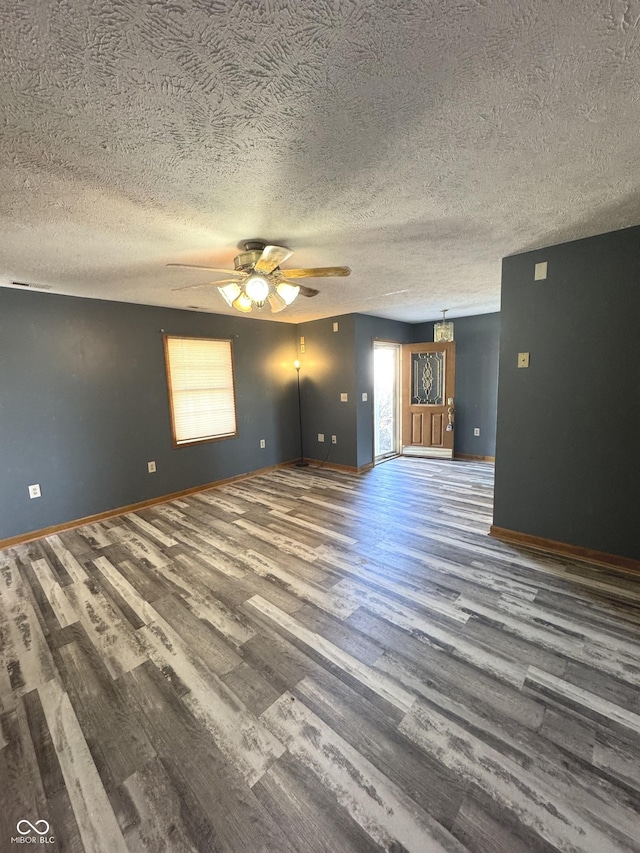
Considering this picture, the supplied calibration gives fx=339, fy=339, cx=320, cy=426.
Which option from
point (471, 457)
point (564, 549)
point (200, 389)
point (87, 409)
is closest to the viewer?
point (564, 549)

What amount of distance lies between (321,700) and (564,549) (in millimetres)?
2284

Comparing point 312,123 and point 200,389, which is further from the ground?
point 312,123

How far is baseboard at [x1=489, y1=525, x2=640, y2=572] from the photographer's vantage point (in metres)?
2.48

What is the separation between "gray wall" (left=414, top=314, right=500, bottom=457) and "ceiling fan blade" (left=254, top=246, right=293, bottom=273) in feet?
14.7

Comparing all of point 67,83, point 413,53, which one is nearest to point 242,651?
point 67,83

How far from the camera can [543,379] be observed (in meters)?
2.70

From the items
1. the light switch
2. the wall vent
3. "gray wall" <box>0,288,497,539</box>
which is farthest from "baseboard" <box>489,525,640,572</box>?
the wall vent

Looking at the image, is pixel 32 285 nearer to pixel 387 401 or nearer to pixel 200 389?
pixel 200 389

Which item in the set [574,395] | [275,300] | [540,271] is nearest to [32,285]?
[275,300]

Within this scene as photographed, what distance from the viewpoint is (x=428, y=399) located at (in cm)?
612

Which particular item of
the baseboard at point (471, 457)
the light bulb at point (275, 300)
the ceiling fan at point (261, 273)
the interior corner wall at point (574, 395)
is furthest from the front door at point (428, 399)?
the ceiling fan at point (261, 273)

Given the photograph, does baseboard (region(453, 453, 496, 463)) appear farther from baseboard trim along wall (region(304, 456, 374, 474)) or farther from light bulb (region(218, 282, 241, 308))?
light bulb (region(218, 282, 241, 308))

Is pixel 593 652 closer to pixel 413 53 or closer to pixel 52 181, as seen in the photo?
pixel 413 53

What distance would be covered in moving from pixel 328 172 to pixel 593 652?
2703 mm
